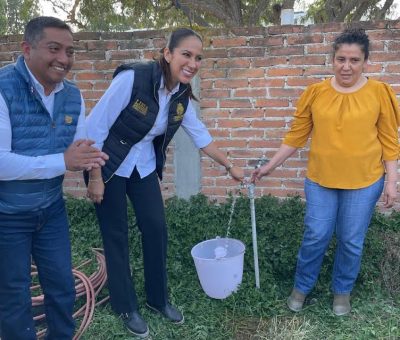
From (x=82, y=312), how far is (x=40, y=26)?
2.05m

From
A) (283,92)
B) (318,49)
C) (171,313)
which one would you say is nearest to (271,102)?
(283,92)

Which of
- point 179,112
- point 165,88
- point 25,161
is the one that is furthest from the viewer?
point 179,112

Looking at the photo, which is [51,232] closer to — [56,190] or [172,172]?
[56,190]

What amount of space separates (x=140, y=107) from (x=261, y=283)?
5.78 ft

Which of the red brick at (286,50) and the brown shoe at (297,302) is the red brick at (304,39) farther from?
the brown shoe at (297,302)

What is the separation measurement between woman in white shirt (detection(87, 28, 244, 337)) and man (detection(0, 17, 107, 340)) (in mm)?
238

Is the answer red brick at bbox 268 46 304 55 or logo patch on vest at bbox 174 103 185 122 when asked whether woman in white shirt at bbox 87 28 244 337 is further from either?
red brick at bbox 268 46 304 55

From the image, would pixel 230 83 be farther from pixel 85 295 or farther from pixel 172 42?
pixel 85 295

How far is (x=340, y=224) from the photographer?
116 inches

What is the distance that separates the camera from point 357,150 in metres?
2.74

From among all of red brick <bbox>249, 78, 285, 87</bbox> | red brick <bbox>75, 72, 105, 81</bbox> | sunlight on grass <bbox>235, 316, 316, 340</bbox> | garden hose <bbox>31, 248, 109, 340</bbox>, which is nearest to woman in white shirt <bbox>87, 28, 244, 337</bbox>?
garden hose <bbox>31, 248, 109, 340</bbox>

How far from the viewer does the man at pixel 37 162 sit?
82.0 inches

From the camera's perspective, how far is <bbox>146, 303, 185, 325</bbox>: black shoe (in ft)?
10.2

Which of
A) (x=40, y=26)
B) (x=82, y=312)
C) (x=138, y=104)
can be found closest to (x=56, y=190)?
(x=138, y=104)
